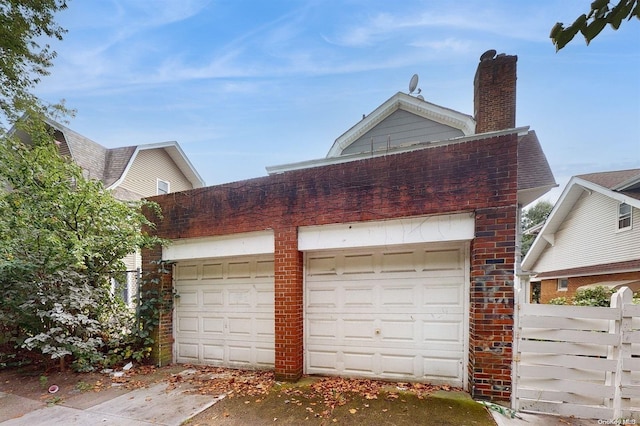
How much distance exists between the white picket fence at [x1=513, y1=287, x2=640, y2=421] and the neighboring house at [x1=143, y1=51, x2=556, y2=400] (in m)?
0.23

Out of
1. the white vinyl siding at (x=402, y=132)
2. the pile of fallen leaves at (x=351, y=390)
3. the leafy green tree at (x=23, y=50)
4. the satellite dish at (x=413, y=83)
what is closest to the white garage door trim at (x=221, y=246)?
the pile of fallen leaves at (x=351, y=390)

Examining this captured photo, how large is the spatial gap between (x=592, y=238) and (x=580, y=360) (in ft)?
32.8

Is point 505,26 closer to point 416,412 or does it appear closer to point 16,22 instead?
point 416,412

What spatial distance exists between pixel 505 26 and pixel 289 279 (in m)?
4.97

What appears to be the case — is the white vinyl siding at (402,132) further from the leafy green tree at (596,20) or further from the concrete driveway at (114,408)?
the concrete driveway at (114,408)

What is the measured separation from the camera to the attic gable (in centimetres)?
871

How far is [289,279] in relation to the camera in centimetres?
461

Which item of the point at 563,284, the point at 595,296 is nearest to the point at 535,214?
the point at 563,284

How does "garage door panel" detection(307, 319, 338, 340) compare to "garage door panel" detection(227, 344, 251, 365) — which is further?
"garage door panel" detection(227, 344, 251, 365)

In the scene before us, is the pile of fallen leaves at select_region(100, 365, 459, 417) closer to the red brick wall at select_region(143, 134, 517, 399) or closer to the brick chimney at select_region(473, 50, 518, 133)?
the red brick wall at select_region(143, 134, 517, 399)

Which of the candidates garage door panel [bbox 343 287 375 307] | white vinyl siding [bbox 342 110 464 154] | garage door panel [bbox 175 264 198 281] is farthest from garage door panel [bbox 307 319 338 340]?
white vinyl siding [bbox 342 110 464 154]

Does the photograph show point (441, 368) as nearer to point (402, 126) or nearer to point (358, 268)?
point (358, 268)

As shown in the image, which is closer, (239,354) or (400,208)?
(400,208)

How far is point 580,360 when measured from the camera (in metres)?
3.25
